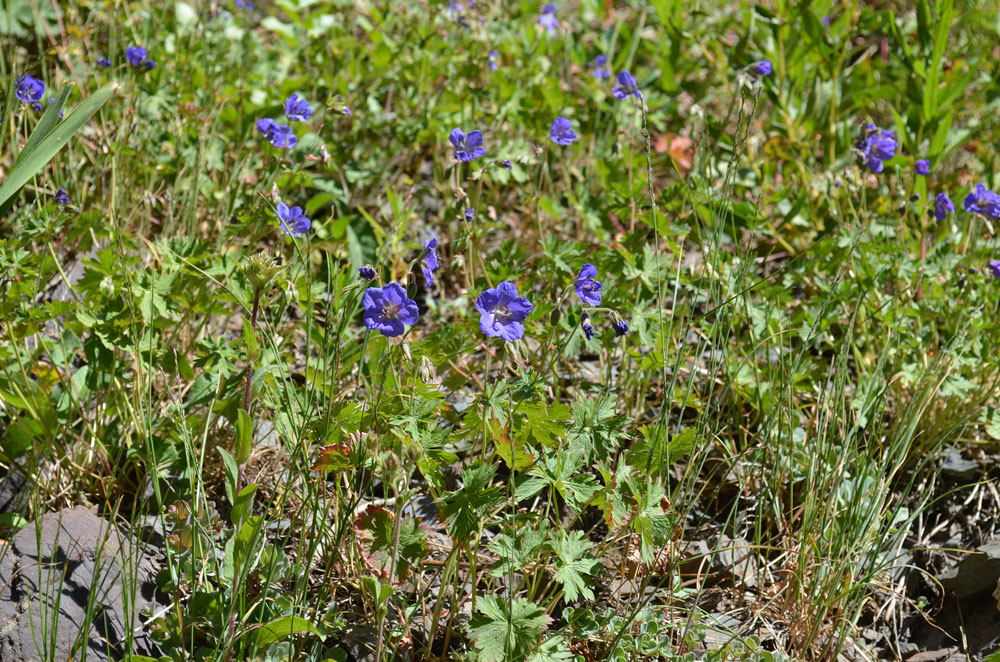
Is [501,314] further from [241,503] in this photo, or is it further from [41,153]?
[41,153]

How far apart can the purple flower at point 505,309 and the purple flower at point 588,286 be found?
128 mm

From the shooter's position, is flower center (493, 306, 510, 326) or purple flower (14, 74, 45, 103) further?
purple flower (14, 74, 45, 103)

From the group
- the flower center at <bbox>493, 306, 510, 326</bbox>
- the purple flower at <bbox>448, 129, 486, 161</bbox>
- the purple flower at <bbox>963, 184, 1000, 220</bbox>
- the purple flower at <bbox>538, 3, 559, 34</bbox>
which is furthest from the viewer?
the purple flower at <bbox>538, 3, 559, 34</bbox>

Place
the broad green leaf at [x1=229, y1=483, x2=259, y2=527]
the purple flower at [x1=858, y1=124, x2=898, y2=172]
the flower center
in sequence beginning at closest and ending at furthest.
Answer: the broad green leaf at [x1=229, y1=483, x2=259, y2=527], the flower center, the purple flower at [x1=858, y1=124, x2=898, y2=172]

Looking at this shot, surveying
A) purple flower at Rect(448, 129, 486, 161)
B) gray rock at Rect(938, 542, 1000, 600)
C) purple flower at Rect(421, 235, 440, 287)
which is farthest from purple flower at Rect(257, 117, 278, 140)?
gray rock at Rect(938, 542, 1000, 600)

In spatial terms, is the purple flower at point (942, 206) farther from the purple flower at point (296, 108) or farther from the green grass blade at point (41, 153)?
the green grass blade at point (41, 153)

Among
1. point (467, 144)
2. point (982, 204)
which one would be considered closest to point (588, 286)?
point (467, 144)

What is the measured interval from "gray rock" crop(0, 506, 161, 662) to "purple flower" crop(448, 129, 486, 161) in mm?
1133

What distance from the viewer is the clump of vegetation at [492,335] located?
1.65 meters

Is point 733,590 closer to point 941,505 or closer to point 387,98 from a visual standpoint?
point 941,505

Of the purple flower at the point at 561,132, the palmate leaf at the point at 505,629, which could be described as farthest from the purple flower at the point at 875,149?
the palmate leaf at the point at 505,629

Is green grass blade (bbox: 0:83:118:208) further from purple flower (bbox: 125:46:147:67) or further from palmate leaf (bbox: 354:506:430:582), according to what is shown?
purple flower (bbox: 125:46:147:67)

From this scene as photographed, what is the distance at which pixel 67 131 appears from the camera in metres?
1.58

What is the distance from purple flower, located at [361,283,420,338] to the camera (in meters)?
1.54
